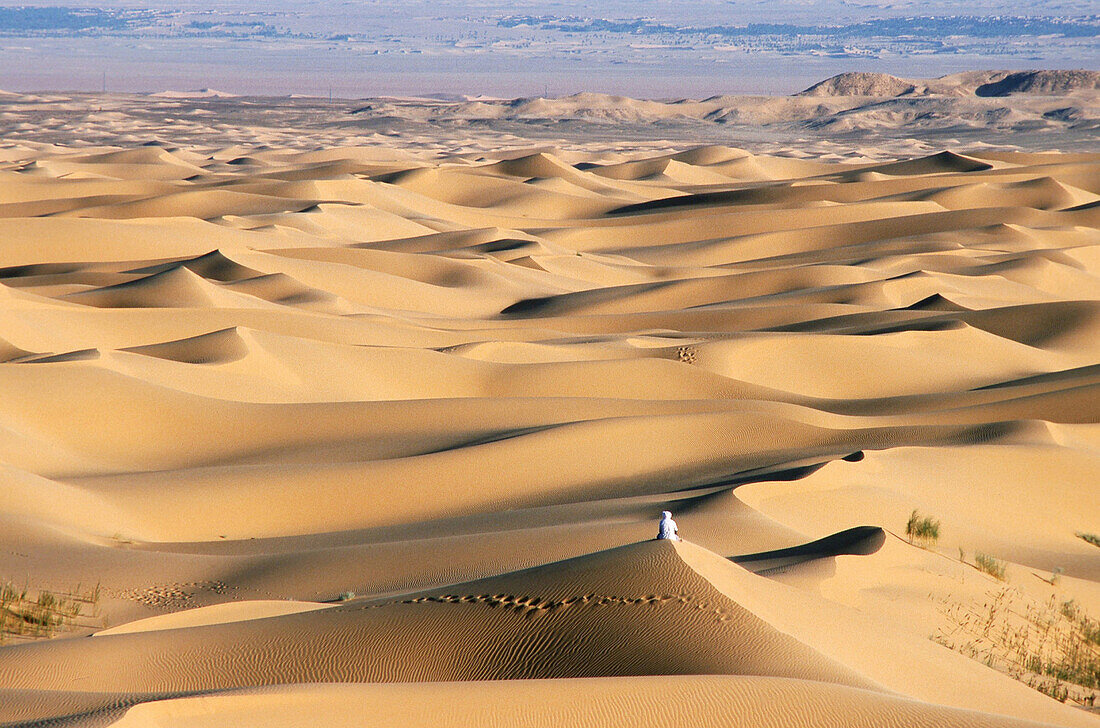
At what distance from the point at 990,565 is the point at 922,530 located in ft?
2.86

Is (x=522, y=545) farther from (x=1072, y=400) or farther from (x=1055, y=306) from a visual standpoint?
(x=1055, y=306)

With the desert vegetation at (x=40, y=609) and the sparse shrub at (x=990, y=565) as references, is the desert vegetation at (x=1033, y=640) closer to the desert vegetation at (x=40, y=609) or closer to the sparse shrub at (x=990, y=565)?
the sparse shrub at (x=990, y=565)

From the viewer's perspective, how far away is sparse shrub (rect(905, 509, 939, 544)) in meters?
9.80

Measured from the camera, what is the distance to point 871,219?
3766 cm

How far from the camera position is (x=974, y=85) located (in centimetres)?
12131

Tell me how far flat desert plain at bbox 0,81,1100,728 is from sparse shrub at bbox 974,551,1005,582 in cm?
3

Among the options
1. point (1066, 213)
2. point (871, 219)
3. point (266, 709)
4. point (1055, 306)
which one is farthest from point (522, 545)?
point (1066, 213)

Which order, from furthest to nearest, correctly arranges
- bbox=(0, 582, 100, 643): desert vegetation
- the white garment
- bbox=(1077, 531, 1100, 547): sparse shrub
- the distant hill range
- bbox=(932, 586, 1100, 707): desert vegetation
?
the distant hill range
bbox=(1077, 531, 1100, 547): sparse shrub
bbox=(932, 586, 1100, 707): desert vegetation
bbox=(0, 582, 100, 643): desert vegetation
the white garment

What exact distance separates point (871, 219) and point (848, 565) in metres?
31.1

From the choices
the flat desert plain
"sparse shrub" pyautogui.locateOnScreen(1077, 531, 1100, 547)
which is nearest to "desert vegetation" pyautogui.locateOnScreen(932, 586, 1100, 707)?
the flat desert plain

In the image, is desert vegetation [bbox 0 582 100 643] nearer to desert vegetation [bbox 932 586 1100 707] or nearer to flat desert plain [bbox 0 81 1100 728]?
flat desert plain [bbox 0 81 1100 728]

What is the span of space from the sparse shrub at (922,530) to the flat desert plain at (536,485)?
2 cm

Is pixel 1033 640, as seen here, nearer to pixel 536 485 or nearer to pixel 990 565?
pixel 990 565

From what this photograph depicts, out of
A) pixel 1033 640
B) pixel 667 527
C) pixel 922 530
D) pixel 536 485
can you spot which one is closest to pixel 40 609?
pixel 667 527
